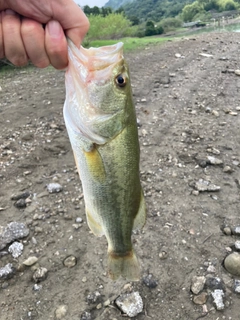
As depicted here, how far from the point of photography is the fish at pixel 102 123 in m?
2.04

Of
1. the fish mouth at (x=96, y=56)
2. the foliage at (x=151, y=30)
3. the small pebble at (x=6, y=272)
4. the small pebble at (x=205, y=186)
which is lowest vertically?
the foliage at (x=151, y=30)

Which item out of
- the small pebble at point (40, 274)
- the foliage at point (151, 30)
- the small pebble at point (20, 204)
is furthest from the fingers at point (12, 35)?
the foliage at point (151, 30)

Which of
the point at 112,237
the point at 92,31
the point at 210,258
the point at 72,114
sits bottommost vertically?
the point at 92,31

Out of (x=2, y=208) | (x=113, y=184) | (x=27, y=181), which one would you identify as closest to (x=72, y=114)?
(x=113, y=184)

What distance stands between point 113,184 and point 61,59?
78cm

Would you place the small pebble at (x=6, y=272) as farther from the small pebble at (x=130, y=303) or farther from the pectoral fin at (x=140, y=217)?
the pectoral fin at (x=140, y=217)

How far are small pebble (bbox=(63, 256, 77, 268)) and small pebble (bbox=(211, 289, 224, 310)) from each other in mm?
1308

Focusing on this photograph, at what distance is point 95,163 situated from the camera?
6.95ft

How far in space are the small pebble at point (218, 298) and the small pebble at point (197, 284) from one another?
4.6 inches

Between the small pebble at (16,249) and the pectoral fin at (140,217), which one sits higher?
the pectoral fin at (140,217)

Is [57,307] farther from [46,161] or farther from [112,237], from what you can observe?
[46,161]

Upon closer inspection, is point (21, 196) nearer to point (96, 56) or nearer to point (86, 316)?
point (86, 316)

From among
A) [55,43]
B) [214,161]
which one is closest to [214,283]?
[214,161]

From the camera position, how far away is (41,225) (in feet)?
13.1
